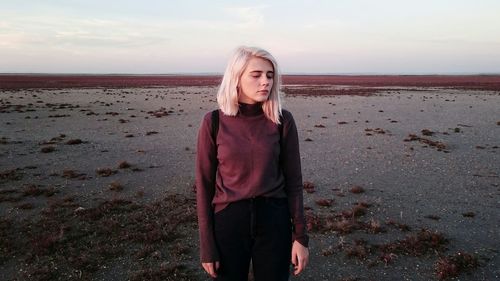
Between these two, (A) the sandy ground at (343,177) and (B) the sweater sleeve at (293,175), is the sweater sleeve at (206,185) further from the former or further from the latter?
(A) the sandy ground at (343,177)

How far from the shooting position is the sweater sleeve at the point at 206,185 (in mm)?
2812

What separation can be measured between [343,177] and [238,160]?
9709mm

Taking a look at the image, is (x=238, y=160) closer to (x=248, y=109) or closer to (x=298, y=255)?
(x=248, y=109)

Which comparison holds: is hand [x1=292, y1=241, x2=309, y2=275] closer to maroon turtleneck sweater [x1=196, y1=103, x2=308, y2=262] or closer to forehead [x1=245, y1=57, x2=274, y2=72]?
maroon turtleneck sweater [x1=196, y1=103, x2=308, y2=262]

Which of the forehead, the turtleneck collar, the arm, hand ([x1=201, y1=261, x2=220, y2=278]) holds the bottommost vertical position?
hand ([x1=201, y1=261, x2=220, y2=278])

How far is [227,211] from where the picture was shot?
2859 mm

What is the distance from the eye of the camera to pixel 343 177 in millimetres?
11984

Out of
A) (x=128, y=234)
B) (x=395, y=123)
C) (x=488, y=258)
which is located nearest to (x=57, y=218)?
(x=128, y=234)

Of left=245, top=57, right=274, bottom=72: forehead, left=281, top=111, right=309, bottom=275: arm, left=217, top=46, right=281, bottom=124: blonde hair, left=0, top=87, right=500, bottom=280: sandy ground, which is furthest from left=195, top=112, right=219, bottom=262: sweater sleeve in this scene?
left=0, top=87, right=500, bottom=280: sandy ground

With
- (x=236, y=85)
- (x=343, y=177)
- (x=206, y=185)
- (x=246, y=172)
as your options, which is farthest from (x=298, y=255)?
(x=343, y=177)

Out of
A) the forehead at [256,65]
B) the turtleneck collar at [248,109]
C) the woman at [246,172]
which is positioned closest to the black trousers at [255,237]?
the woman at [246,172]

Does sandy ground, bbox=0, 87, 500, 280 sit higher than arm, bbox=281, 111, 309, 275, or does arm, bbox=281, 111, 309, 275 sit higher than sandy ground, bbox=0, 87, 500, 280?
arm, bbox=281, 111, 309, 275

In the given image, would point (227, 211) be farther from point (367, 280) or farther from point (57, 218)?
point (57, 218)

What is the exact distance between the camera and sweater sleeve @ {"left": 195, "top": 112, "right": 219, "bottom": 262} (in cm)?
281
